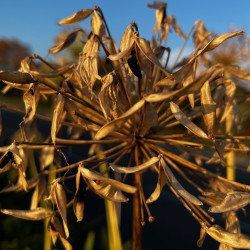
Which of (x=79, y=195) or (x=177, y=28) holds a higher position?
(x=177, y=28)

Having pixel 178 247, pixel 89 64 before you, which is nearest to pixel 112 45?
pixel 89 64

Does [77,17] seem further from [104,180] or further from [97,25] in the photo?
[104,180]

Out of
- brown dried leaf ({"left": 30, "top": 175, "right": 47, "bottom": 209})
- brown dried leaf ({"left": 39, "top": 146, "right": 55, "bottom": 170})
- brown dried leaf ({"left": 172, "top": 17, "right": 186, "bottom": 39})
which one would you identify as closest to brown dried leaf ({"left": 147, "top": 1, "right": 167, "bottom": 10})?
brown dried leaf ({"left": 172, "top": 17, "right": 186, "bottom": 39})

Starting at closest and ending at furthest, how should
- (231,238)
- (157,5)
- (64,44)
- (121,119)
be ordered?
(121,119)
(231,238)
(64,44)
(157,5)

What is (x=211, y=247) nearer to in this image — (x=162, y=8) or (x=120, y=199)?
(x=162, y=8)

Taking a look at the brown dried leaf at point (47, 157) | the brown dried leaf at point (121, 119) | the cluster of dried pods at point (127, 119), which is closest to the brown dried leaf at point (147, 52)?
the cluster of dried pods at point (127, 119)

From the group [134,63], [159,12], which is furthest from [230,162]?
[159,12]
